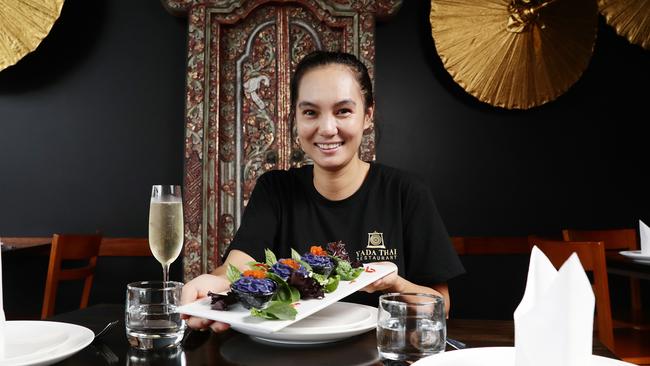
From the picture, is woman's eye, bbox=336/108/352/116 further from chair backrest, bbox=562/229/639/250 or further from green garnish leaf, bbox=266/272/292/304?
chair backrest, bbox=562/229/639/250

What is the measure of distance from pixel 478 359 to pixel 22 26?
384cm

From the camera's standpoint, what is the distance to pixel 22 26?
3527 millimetres

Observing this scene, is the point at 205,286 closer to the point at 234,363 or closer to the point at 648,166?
the point at 234,363

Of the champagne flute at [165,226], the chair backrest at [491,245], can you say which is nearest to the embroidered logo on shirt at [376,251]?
the champagne flute at [165,226]

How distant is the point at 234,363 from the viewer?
776 mm

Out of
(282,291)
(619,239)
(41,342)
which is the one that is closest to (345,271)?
(282,291)

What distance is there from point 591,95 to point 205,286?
3.43 meters

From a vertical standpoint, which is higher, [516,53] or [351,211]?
[516,53]

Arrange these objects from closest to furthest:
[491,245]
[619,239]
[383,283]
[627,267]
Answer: [383,283]
[627,267]
[619,239]
[491,245]

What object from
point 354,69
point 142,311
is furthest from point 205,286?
point 354,69

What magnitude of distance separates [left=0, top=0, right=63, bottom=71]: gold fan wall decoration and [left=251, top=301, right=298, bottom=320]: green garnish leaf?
344cm

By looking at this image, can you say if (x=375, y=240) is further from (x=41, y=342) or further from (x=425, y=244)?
(x=41, y=342)

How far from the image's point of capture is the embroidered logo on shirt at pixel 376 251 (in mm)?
1622

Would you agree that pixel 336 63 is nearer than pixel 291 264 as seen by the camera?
No
